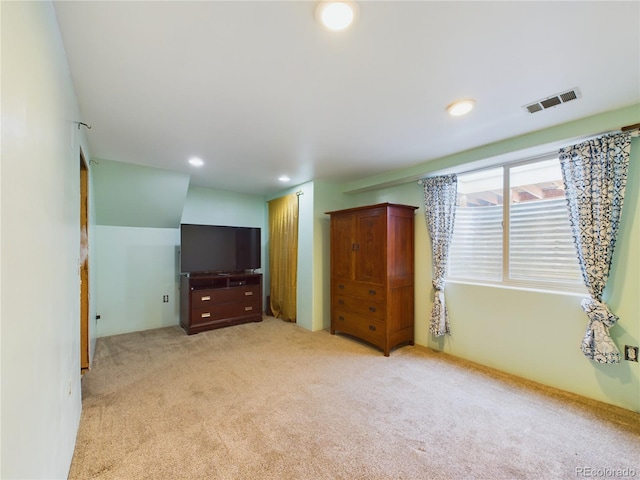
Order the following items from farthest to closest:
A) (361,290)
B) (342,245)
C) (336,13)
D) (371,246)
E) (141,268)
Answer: (141,268)
(342,245)
(361,290)
(371,246)
(336,13)

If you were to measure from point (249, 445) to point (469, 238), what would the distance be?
112 inches

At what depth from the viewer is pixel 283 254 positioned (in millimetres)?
4691

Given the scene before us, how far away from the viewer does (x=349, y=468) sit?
156 centimetres

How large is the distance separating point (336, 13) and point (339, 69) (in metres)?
0.39

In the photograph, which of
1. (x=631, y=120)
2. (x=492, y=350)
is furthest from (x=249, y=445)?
(x=631, y=120)

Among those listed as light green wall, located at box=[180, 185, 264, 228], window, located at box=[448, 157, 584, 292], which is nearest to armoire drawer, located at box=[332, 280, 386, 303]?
window, located at box=[448, 157, 584, 292]

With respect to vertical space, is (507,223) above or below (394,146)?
below

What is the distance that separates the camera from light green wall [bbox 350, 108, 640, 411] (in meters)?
2.07

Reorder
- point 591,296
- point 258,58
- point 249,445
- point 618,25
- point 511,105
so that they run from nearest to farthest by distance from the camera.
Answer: point 618,25, point 258,58, point 249,445, point 511,105, point 591,296

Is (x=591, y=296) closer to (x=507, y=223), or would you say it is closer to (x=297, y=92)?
(x=507, y=223)

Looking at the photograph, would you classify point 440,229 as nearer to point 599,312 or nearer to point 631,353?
point 599,312

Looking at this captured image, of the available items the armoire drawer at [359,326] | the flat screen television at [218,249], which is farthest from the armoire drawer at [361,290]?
the flat screen television at [218,249]

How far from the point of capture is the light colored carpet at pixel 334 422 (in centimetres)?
157

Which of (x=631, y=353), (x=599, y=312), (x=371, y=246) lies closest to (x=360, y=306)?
(x=371, y=246)
